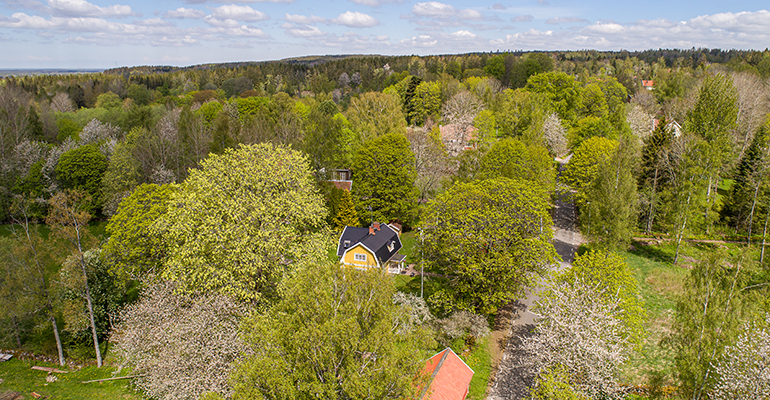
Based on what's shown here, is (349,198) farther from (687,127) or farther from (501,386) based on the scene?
(687,127)

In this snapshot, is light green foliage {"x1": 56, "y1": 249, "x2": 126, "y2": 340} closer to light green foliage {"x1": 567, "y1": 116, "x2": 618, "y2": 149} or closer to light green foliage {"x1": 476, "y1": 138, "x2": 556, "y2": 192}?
light green foliage {"x1": 476, "y1": 138, "x2": 556, "y2": 192}

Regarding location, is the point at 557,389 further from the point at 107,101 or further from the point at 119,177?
the point at 107,101

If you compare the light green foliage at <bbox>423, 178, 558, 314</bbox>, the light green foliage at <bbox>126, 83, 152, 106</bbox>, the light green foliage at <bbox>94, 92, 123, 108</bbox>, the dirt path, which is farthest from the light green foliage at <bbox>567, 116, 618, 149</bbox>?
the light green foliage at <bbox>126, 83, 152, 106</bbox>

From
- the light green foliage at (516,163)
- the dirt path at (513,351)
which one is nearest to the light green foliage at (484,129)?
the light green foliage at (516,163)

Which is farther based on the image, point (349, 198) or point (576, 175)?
point (576, 175)

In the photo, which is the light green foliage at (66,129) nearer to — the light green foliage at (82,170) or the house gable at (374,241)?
the light green foliage at (82,170)

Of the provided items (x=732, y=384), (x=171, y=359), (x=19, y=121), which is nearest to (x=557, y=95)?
(x=732, y=384)

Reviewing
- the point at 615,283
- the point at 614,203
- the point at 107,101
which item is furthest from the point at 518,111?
the point at 107,101
